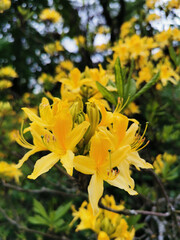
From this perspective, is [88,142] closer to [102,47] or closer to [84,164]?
[84,164]

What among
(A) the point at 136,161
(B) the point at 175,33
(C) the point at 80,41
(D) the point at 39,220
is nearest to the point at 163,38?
(B) the point at 175,33

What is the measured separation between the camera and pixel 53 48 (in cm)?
253

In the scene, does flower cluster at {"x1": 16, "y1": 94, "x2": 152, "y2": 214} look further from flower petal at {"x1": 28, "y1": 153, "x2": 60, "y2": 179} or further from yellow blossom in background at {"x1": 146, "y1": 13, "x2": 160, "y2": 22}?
yellow blossom in background at {"x1": 146, "y1": 13, "x2": 160, "y2": 22}

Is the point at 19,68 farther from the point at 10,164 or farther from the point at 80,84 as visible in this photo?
the point at 80,84

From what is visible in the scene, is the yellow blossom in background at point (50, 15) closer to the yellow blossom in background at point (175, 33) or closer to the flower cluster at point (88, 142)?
the yellow blossom in background at point (175, 33)

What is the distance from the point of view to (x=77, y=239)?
2281 millimetres

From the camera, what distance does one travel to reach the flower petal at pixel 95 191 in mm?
799

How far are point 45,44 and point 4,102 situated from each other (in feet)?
2.72

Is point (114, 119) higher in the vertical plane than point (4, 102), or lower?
higher

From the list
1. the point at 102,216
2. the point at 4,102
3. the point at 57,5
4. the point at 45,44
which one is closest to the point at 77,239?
the point at 102,216

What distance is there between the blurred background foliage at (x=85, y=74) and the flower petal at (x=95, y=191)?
0.30 metres

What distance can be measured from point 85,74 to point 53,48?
137cm

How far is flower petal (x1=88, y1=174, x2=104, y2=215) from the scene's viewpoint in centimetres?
80

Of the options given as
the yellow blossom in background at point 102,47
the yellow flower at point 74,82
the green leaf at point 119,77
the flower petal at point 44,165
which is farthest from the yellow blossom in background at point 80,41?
the flower petal at point 44,165
